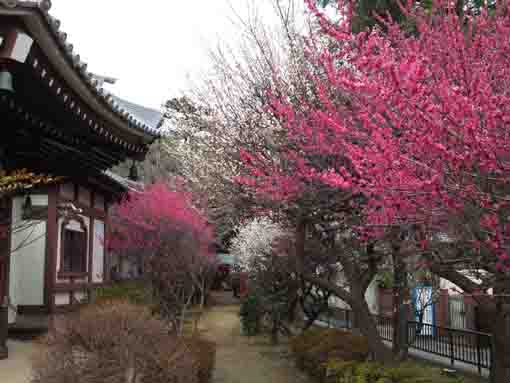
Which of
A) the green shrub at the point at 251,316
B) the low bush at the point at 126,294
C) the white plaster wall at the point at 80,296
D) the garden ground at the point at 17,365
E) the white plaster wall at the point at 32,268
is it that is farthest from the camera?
the green shrub at the point at 251,316

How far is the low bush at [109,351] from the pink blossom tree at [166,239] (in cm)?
827

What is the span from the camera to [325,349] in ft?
35.5

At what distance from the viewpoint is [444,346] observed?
13.5 meters

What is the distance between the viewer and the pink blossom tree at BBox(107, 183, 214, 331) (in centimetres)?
1519

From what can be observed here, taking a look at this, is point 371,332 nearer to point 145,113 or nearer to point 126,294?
point 145,113

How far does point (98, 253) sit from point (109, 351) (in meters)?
10.4

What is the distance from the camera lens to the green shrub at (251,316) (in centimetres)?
1870

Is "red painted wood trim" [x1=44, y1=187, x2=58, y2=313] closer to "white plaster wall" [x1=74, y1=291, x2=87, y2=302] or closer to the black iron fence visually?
"white plaster wall" [x1=74, y1=291, x2=87, y2=302]

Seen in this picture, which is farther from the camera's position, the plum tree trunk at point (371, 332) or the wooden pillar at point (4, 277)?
the plum tree trunk at point (371, 332)

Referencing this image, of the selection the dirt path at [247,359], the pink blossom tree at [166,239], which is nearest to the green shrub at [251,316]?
the dirt path at [247,359]

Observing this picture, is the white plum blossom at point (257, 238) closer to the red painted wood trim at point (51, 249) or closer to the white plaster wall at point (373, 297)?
the white plaster wall at point (373, 297)

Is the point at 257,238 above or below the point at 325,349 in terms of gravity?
above

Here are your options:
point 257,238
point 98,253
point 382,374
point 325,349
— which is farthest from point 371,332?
point 257,238

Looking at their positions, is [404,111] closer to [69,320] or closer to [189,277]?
[69,320]
